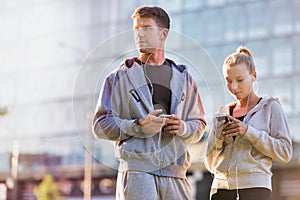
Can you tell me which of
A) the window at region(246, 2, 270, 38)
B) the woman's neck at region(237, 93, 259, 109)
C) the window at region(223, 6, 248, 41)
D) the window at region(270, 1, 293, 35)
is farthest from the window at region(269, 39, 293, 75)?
the woman's neck at region(237, 93, 259, 109)

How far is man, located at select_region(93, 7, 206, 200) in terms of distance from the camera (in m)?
2.74

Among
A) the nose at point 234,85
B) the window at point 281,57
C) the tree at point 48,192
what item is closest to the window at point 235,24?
the window at point 281,57

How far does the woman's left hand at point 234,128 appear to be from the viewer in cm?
292

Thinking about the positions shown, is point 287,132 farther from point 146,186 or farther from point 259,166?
point 146,186

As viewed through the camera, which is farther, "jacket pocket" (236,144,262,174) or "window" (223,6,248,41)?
"window" (223,6,248,41)

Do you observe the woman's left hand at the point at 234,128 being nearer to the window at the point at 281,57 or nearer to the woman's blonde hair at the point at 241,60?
the woman's blonde hair at the point at 241,60

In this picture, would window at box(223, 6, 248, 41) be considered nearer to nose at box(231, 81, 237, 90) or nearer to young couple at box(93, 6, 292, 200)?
nose at box(231, 81, 237, 90)

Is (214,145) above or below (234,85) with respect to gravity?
below

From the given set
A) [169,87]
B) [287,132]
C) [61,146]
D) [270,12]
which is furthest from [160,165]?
[61,146]

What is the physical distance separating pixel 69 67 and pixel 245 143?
87.3ft

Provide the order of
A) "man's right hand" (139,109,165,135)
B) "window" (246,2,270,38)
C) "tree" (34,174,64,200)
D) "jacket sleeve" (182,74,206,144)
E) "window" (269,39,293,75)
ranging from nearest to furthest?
"man's right hand" (139,109,165,135) → "jacket sleeve" (182,74,206,144) → "window" (269,39,293,75) → "window" (246,2,270,38) → "tree" (34,174,64,200)

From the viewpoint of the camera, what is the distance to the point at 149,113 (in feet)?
8.82

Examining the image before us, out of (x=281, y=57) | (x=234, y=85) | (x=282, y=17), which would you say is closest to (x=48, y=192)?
(x=281, y=57)

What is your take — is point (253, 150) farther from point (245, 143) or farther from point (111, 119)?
point (111, 119)
